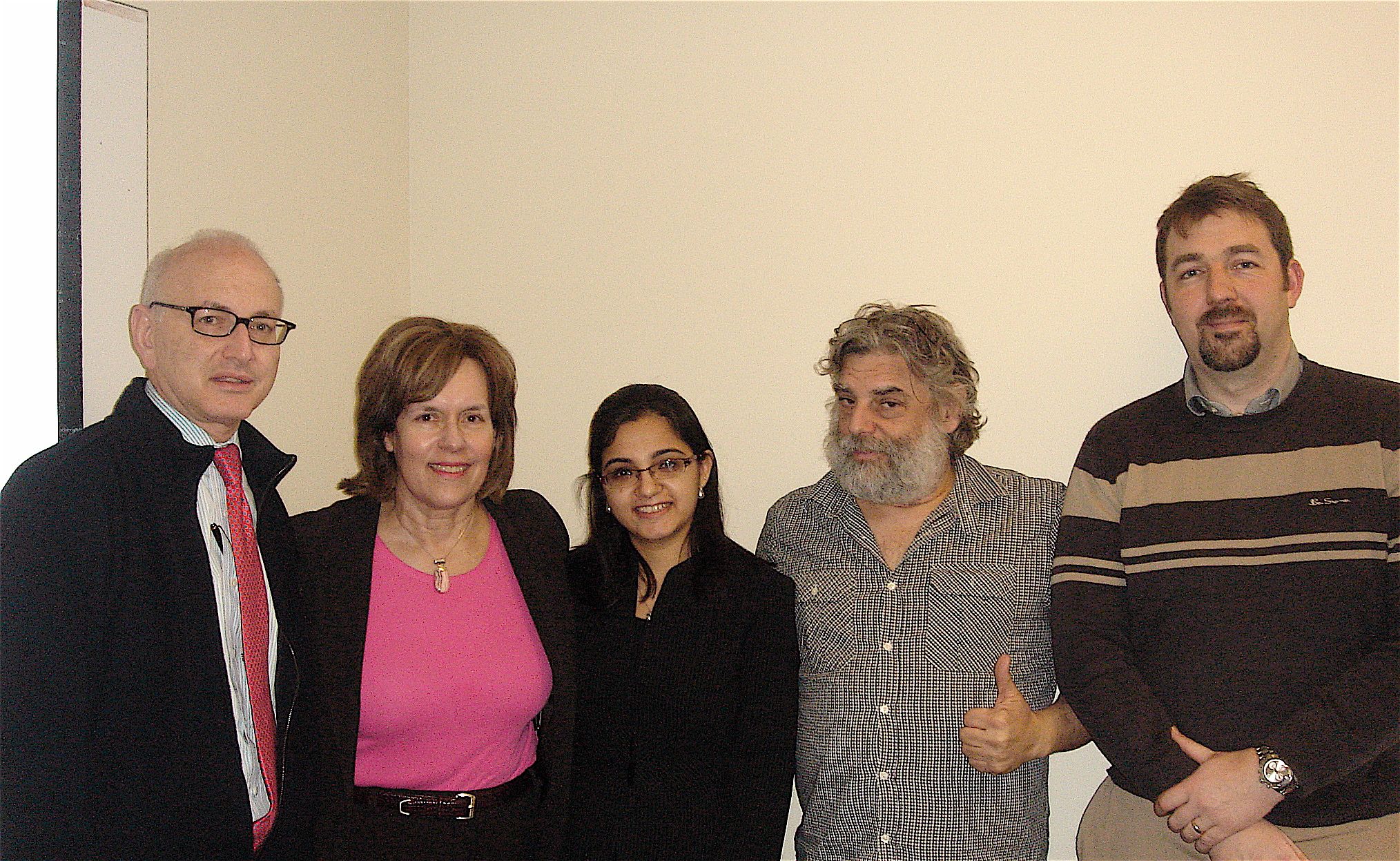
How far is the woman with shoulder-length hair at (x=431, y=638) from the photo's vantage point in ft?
6.97

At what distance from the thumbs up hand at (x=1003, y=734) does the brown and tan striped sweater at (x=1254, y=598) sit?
11cm

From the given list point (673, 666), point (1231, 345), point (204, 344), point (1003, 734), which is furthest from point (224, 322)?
point (1231, 345)

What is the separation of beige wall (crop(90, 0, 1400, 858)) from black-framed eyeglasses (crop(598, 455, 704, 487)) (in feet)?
2.93

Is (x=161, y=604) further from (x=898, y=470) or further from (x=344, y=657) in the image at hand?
(x=898, y=470)

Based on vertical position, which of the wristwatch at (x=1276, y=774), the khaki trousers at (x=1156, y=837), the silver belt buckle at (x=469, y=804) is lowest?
the khaki trousers at (x=1156, y=837)

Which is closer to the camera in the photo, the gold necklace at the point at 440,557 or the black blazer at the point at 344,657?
the black blazer at the point at 344,657

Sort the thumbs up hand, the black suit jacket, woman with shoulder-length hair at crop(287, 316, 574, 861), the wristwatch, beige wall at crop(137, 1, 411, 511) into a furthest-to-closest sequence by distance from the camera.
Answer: beige wall at crop(137, 1, 411, 511) < the thumbs up hand < woman with shoulder-length hair at crop(287, 316, 574, 861) < the wristwatch < the black suit jacket

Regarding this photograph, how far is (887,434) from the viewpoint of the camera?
2.48 metres

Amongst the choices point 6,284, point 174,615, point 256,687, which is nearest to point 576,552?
point 256,687

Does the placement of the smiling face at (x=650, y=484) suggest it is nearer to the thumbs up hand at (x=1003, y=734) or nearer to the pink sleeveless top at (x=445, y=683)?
the pink sleeveless top at (x=445, y=683)

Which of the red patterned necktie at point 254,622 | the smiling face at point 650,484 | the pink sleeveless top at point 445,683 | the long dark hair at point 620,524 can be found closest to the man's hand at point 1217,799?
A: the long dark hair at point 620,524

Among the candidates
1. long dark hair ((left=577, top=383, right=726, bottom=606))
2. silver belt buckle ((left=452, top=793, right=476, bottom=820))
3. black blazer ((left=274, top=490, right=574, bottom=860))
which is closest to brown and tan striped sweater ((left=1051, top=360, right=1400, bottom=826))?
long dark hair ((left=577, top=383, right=726, bottom=606))

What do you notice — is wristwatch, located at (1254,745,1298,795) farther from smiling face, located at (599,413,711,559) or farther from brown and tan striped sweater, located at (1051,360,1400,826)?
smiling face, located at (599,413,711,559)

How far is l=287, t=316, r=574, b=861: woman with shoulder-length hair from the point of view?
2.12 m
